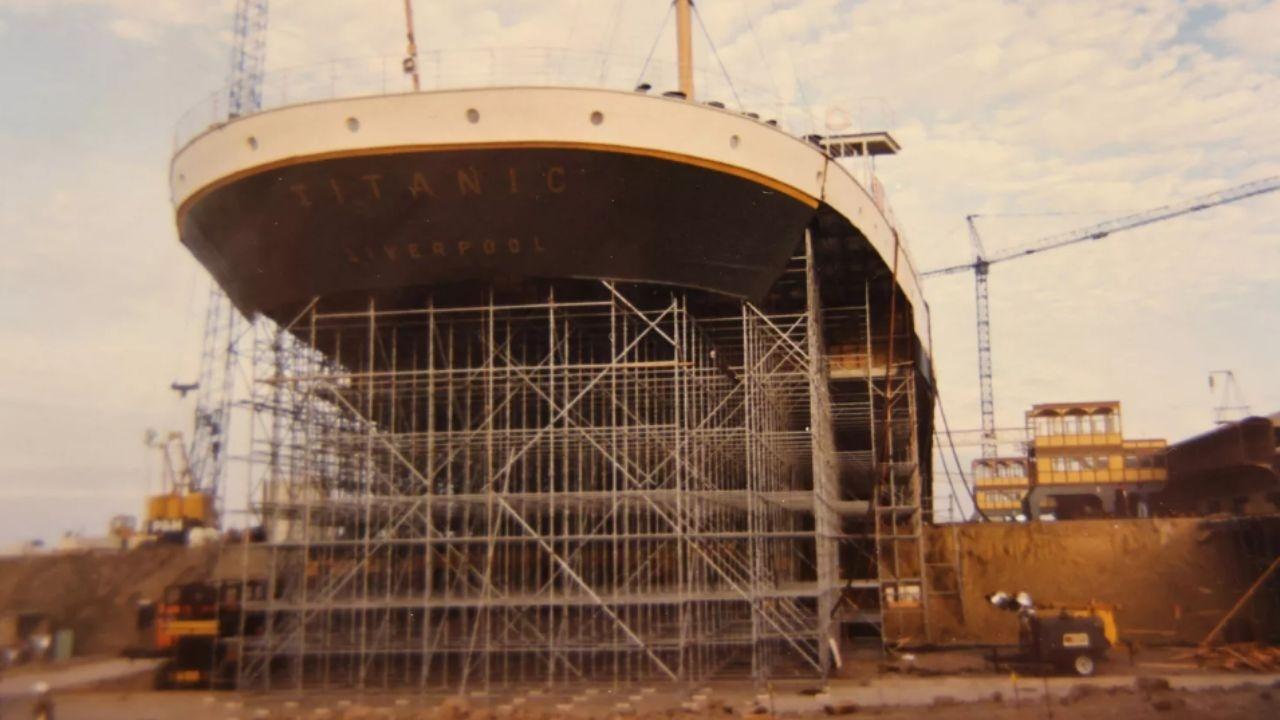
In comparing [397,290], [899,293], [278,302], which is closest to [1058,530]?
[899,293]

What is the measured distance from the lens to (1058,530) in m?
32.0

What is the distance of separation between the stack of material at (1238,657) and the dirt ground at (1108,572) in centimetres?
375

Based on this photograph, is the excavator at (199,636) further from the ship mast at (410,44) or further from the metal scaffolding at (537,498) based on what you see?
the ship mast at (410,44)

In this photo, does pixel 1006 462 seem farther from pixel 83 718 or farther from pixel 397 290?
pixel 83 718

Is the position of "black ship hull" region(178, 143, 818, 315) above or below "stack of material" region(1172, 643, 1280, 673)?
above

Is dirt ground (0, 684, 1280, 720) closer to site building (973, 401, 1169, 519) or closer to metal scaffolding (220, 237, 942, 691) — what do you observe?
metal scaffolding (220, 237, 942, 691)

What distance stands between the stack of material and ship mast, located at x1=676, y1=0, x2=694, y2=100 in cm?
1713

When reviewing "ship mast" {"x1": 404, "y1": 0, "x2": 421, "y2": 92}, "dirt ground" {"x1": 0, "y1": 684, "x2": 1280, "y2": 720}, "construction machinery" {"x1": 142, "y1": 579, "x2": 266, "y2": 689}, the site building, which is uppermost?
"ship mast" {"x1": 404, "y1": 0, "x2": 421, "y2": 92}

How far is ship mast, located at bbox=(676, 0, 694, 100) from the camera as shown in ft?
82.2

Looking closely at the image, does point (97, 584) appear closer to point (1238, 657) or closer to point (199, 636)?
point (199, 636)

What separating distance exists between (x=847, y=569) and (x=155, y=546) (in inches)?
902

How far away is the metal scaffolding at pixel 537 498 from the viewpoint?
20.6m

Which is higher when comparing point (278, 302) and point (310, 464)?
point (278, 302)

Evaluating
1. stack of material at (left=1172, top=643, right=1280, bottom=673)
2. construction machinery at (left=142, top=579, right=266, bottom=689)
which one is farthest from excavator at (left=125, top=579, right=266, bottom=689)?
stack of material at (left=1172, top=643, right=1280, bottom=673)
